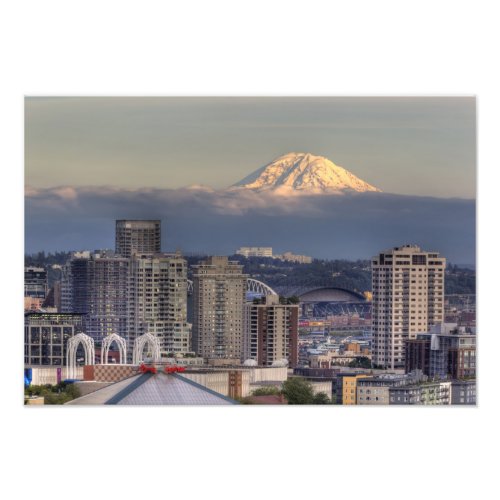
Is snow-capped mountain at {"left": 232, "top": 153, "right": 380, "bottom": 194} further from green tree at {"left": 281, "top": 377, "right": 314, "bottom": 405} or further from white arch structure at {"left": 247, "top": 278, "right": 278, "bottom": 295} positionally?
white arch structure at {"left": 247, "top": 278, "right": 278, "bottom": 295}

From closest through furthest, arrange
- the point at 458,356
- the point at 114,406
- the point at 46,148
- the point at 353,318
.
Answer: the point at 114,406 → the point at 46,148 → the point at 458,356 → the point at 353,318

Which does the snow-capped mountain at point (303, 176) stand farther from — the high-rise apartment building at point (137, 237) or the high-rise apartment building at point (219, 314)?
the high-rise apartment building at point (219, 314)

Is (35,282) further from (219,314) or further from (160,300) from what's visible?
(219,314)

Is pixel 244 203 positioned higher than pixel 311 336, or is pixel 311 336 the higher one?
pixel 244 203

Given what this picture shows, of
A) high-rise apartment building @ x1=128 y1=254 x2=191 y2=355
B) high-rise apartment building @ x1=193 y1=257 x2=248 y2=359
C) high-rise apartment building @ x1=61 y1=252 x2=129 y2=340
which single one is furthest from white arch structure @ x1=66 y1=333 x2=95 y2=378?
high-rise apartment building @ x1=193 y1=257 x2=248 y2=359

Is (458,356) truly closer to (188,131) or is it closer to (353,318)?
(353,318)

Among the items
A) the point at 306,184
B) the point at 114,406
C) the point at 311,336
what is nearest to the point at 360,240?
the point at 306,184
